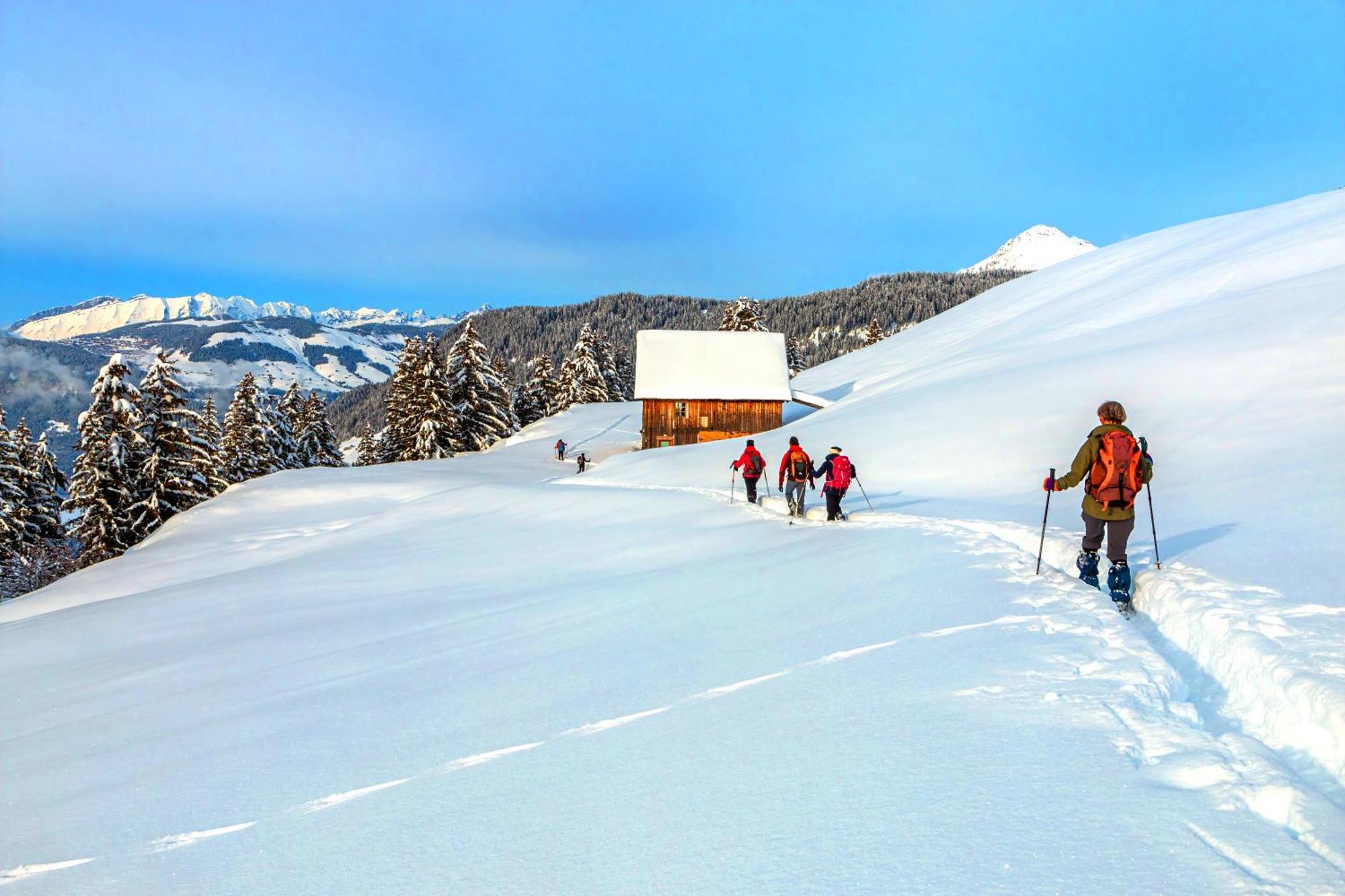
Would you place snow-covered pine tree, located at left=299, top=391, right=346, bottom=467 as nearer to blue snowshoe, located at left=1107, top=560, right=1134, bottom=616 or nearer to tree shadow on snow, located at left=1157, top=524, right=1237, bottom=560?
tree shadow on snow, located at left=1157, top=524, right=1237, bottom=560

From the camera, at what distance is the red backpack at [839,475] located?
13836mm

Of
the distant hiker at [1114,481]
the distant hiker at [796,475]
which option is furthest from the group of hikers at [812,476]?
the distant hiker at [1114,481]

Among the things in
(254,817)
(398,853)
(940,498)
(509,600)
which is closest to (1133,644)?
(398,853)

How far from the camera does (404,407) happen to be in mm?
50312

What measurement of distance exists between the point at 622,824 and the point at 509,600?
6.57 metres

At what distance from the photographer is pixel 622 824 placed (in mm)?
3703

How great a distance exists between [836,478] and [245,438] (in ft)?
153

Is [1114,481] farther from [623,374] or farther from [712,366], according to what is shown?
[623,374]

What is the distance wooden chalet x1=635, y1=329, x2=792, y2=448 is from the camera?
4238 centimetres

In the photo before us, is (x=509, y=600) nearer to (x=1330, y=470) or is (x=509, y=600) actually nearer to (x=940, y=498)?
(x=940, y=498)

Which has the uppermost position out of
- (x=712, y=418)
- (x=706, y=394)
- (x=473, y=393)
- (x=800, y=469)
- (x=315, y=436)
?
(x=473, y=393)

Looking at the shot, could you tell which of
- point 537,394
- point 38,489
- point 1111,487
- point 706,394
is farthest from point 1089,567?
point 537,394

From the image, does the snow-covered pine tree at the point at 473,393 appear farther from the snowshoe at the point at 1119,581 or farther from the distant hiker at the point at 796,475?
the snowshoe at the point at 1119,581

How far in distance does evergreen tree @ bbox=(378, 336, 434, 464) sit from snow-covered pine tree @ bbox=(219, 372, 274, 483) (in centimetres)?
785
